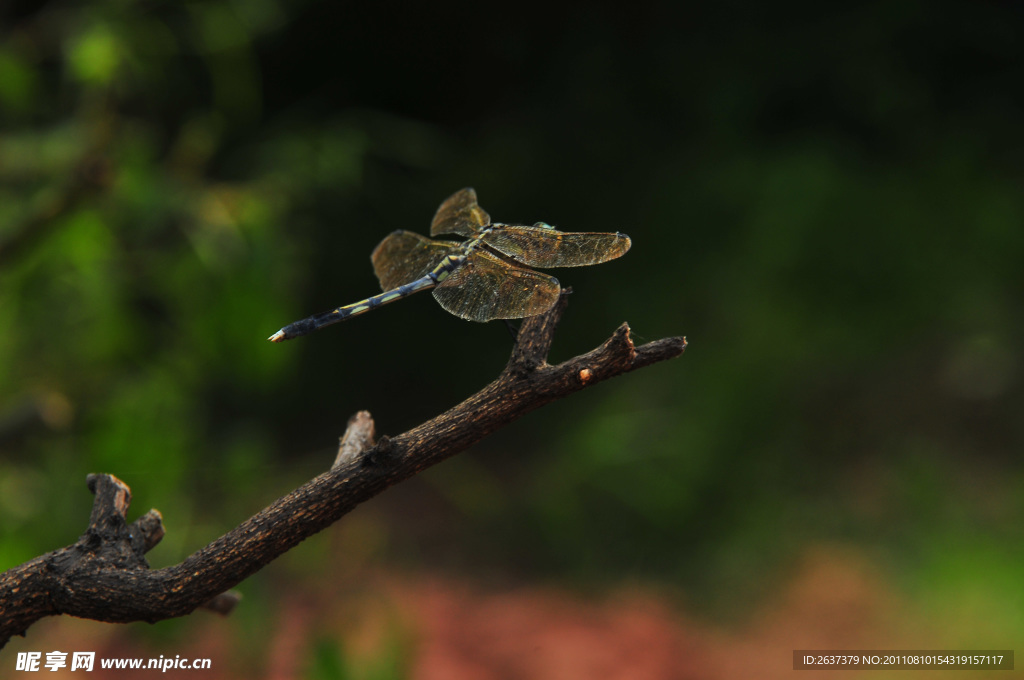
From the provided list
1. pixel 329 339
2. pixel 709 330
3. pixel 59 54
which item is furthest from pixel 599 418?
pixel 59 54

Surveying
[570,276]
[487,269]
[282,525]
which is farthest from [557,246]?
[570,276]

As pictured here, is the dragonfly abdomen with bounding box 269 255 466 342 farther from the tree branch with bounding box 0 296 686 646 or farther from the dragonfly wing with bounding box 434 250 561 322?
the tree branch with bounding box 0 296 686 646

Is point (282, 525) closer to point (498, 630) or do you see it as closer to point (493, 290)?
point (493, 290)

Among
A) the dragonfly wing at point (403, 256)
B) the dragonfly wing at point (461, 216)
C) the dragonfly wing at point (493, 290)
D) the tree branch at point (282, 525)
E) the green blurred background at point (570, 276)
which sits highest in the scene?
the green blurred background at point (570, 276)

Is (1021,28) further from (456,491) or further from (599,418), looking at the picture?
(456,491)

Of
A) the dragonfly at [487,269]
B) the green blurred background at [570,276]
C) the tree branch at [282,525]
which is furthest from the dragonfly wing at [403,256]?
the green blurred background at [570,276]

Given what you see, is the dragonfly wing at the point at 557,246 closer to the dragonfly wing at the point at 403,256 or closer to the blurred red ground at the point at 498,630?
the dragonfly wing at the point at 403,256

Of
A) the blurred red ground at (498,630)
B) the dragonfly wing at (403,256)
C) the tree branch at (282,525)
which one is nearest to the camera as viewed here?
the tree branch at (282,525)
